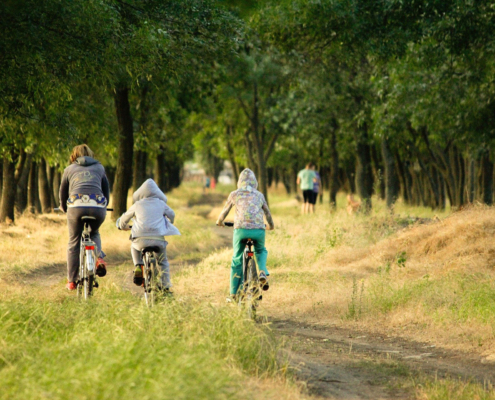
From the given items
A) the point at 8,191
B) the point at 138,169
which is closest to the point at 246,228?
the point at 8,191

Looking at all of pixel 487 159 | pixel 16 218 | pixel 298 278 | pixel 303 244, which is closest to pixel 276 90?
pixel 487 159

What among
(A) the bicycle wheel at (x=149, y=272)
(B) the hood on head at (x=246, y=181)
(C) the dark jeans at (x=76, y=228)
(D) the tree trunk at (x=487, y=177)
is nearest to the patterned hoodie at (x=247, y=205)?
(B) the hood on head at (x=246, y=181)

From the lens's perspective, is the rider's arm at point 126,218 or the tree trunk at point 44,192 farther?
the tree trunk at point 44,192

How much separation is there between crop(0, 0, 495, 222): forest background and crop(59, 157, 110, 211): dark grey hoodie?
3.89 feet

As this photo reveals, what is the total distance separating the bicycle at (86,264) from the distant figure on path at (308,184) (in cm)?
1570

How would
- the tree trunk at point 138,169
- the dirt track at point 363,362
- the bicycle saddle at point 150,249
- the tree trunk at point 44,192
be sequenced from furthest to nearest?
the tree trunk at point 44,192, the tree trunk at point 138,169, the bicycle saddle at point 150,249, the dirt track at point 363,362

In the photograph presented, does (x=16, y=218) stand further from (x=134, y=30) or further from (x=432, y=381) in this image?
(x=432, y=381)

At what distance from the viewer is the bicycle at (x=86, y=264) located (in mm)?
9031

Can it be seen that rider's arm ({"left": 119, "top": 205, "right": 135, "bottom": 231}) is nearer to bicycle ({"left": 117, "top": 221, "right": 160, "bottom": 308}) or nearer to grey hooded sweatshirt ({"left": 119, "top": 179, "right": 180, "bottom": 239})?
grey hooded sweatshirt ({"left": 119, "top": 179, "right": 180, "bottom": 239})

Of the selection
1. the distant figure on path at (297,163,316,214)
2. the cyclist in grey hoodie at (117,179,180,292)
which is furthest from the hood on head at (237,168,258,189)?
the distant figure on path at (297,163,316,214)

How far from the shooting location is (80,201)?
931 cm

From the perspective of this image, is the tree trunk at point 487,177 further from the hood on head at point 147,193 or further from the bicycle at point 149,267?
the bicycle at point 149,267

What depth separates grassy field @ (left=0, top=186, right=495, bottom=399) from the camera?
4949mm

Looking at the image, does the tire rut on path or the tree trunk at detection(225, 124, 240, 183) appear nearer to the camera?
the tire rut on path
